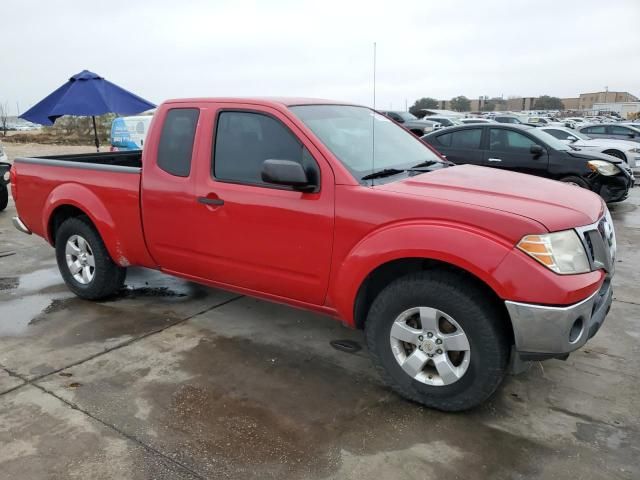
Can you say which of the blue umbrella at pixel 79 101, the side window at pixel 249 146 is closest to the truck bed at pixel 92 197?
the side window at pixel 249 146

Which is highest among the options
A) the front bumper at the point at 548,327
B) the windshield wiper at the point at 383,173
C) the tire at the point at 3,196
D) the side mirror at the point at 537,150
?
the windshield wiper at the point at 383,173

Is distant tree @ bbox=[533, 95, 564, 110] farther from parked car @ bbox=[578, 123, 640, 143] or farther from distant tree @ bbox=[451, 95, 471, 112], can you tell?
parked car @ bbox=[578, 123, 640, 143]

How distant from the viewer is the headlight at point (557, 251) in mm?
2701

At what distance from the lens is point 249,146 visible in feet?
12.3

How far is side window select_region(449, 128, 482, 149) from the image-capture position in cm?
955

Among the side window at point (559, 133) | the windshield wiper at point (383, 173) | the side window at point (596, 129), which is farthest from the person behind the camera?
the side window at point (596, 129)

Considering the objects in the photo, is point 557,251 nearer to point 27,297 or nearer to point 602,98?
point 27,297

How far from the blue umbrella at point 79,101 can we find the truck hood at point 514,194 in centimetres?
809

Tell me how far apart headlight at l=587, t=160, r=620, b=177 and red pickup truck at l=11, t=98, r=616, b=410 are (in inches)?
220

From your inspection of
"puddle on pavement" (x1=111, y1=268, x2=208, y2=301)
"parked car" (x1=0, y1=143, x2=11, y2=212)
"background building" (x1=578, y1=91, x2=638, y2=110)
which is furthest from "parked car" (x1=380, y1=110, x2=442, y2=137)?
"background building" (x1=578, y1=91, x2=638, y2=110)

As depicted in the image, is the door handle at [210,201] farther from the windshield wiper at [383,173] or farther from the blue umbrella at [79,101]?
the blue umbrella at [79,101]

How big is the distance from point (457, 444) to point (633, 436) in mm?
972

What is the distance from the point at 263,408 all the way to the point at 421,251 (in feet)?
4.31

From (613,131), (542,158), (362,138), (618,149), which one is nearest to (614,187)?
(542,158)
